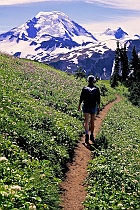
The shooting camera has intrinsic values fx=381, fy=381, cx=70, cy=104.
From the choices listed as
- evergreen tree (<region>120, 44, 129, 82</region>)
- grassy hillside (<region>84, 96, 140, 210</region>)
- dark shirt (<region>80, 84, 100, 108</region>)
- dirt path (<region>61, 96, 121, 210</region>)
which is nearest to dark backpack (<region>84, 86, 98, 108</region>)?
dark shirt (<region>80, 84, 100, 108</region>)

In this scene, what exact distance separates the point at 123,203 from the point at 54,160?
4548 mm

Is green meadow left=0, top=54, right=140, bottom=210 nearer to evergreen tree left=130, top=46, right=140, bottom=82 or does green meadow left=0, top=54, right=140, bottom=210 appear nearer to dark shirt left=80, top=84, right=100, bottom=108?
dark shirt left=80, top=84, right=100, bottom=108

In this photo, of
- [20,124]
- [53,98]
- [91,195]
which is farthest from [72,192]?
[53,98]

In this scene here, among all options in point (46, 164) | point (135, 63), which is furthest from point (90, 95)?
point (135, 63)

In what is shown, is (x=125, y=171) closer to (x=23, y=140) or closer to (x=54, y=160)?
(x=54, y=160)

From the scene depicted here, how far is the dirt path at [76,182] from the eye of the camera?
11123 millimetres

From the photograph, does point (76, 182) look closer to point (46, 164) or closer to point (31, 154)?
point (46, 164)

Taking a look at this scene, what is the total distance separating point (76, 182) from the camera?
1308cm

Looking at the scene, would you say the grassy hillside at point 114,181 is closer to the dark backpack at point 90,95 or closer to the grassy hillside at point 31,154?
the grassy hillside at point 31,154

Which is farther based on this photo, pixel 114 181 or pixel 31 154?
pixel 31 154

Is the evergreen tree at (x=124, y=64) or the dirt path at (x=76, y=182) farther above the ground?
the dirt path at (x=76, y=182)

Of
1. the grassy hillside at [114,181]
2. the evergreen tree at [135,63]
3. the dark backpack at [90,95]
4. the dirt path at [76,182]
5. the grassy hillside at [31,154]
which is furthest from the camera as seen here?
the evergreen tree at [135,63]

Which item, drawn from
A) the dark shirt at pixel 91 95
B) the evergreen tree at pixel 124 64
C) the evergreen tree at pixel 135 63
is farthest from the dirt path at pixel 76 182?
the evergreen tree at pixel 124 64

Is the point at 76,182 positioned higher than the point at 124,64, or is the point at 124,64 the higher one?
the point at 76,182
